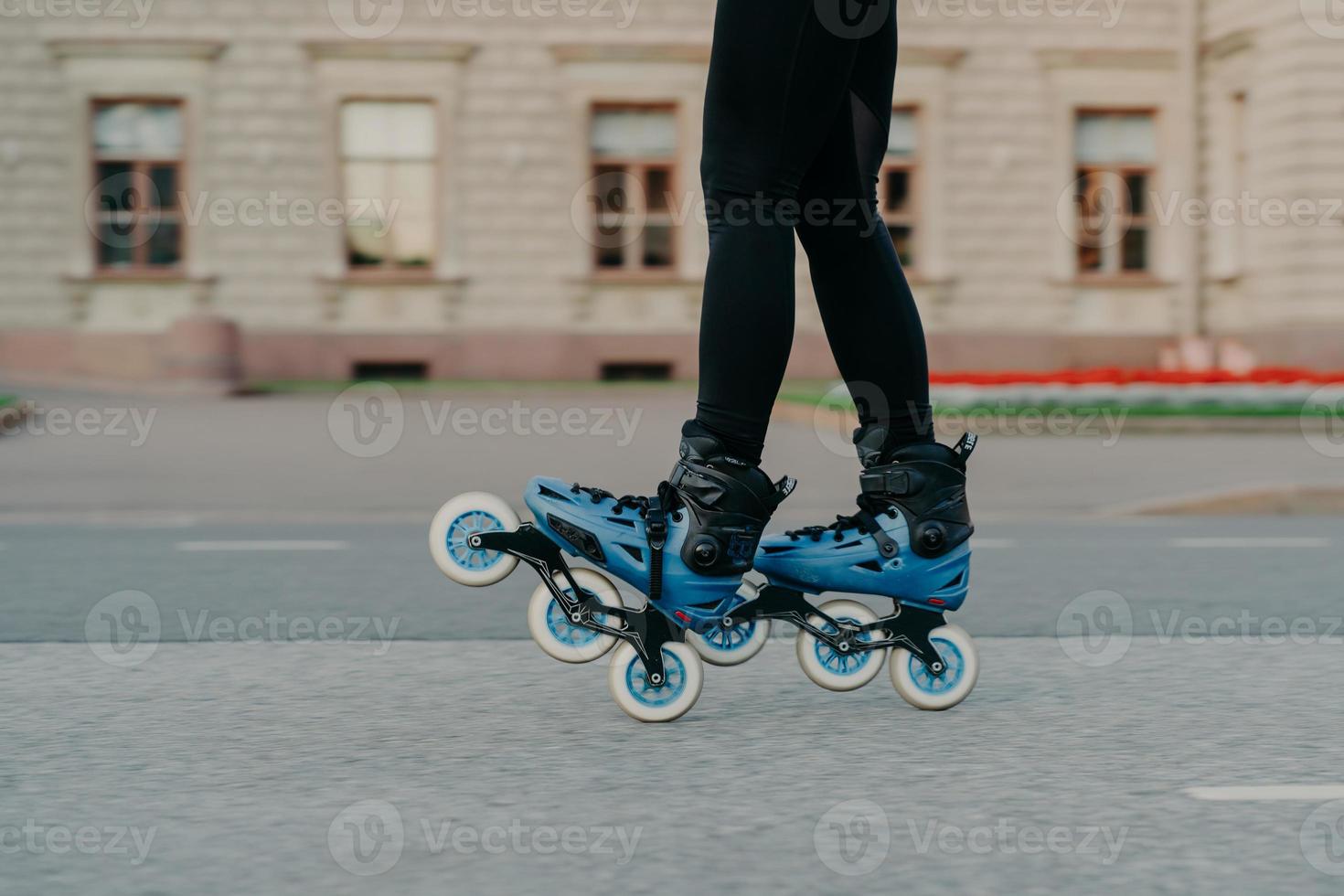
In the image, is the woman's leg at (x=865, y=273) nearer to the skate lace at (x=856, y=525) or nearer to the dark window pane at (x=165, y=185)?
the skate lace at (x=856, y=525)

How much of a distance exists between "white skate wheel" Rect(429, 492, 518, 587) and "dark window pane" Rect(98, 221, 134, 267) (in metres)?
19.9

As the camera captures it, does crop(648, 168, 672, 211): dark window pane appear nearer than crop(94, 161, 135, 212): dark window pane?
No

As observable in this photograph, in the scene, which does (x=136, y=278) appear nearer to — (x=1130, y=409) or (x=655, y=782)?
(x=1130, y=409)

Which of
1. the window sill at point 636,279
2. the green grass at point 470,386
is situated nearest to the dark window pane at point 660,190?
the window sill at point 636,279

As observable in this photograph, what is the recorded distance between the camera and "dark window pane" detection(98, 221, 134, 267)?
2248 centimetres

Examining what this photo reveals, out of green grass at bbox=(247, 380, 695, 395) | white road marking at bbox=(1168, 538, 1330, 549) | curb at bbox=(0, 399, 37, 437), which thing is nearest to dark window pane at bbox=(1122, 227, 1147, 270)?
green grass at bbox=(247, 380, 695, 395)

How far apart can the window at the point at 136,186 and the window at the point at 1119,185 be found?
11.1 metres

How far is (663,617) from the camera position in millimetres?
3619

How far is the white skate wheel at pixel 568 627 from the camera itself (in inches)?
144

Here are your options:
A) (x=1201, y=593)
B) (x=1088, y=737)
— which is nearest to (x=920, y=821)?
(x=1088, y=737)

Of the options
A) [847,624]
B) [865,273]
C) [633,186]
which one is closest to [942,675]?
[847,624]

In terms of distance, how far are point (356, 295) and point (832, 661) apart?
63.4 ft

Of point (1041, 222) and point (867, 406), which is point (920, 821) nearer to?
point (867, 406)

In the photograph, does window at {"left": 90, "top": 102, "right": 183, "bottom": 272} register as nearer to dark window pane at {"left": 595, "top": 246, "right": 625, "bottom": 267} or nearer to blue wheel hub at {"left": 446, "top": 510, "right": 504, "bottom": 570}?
dark window pane at {"left": 595, "top": 246, "right": 625, "bottom": 267}
